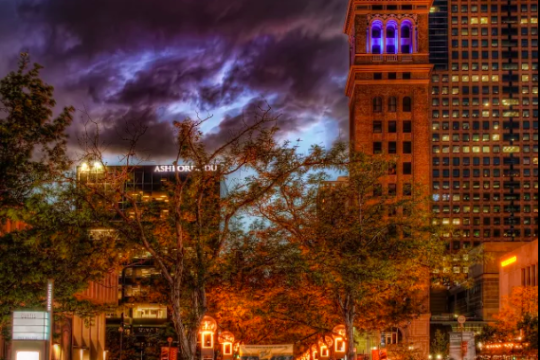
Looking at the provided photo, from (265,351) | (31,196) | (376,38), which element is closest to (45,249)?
(31,196)

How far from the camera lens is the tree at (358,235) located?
1422 inches

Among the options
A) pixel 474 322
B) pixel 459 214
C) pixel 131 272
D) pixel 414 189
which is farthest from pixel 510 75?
pixel 414 189

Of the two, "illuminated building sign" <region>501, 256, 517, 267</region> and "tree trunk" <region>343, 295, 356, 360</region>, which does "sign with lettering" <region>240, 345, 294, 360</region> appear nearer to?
"tree trunk" <region>343, 295, 356, 360</region>

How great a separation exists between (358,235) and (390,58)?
292ft

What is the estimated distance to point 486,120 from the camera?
7677 inches

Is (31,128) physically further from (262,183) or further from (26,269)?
(262,183)

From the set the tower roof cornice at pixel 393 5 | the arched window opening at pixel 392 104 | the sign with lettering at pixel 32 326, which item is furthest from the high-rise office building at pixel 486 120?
the sign with lettering at pixel 32 326

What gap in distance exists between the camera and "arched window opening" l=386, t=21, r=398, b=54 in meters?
126

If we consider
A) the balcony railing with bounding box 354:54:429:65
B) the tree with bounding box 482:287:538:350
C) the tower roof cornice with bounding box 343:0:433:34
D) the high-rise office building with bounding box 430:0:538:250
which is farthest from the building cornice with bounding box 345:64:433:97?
the high-rise office building with bounding box 430:0:538:250

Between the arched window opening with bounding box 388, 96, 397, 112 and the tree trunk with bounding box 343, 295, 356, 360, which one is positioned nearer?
the tree trunk with bounding box 343, 295, 356, 360

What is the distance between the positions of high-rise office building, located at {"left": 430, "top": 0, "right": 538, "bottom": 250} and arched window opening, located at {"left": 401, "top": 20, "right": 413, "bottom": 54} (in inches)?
2820

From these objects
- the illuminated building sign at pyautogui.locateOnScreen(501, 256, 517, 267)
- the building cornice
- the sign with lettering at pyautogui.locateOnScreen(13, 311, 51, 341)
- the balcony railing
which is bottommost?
the sign with lettering at pyautogui.locateOnScreen(13, 311, 51, 341)

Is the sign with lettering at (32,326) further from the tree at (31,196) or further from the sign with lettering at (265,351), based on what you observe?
the sign with lettering at (265,351)

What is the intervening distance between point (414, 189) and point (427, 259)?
12.7 ft
